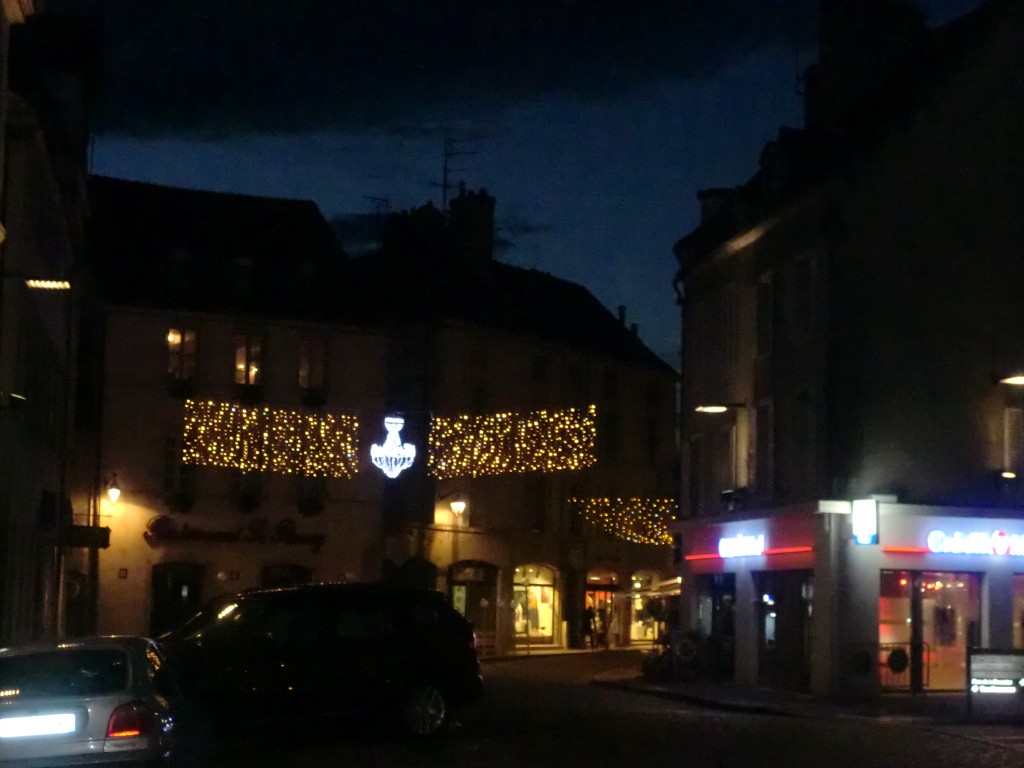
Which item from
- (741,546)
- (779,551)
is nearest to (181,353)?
(741,546)

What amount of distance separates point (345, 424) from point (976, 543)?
21232 millimetres

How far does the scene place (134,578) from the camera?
159 feet

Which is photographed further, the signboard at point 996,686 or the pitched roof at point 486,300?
the pitched roof at point 486,300

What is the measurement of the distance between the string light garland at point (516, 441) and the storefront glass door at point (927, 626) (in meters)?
14.0

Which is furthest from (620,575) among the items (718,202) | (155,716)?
(155,716)

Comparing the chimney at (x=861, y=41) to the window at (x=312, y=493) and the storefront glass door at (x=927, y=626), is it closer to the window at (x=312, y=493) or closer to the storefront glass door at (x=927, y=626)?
the storefront glass door at (x=927, y=626)

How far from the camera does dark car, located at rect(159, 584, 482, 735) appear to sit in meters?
19.1

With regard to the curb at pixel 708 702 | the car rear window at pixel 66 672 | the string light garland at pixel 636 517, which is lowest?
the curb at pixel 708 702

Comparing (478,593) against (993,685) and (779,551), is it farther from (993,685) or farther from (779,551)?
(993,685)

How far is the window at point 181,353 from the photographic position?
50.8m

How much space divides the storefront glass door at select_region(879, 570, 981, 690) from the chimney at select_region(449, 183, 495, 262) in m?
30.8

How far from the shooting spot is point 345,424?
48.2 meters

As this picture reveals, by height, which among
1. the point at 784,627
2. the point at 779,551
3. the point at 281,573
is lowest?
the point at 784,627

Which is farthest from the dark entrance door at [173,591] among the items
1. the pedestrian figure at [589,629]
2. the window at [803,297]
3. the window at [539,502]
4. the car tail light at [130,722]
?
the car tail light at [130,722]
